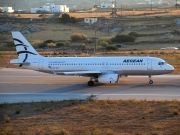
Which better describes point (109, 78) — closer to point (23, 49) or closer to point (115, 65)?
point (115, 65)

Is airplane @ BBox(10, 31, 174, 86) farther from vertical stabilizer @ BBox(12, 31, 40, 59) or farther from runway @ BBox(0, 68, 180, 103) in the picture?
runway @ BBox(0, 68, 180, 103)

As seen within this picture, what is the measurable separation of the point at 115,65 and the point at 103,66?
1.11 m

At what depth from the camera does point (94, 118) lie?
75.8 feet

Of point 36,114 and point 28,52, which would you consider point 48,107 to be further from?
point 28,52

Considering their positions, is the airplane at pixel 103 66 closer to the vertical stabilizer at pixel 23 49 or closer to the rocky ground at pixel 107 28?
the vertical stabilizer at pixel 23 49

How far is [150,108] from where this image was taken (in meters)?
25.0

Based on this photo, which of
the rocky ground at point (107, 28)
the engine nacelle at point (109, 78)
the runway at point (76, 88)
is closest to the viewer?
the runway at point (76, 88)

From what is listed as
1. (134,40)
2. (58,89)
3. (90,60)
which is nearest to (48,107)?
(58,89)

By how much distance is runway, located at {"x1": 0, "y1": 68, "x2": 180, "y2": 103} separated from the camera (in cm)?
3095

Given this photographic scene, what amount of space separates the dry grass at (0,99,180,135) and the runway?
10.9 ft

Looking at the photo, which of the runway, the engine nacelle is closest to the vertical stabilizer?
the runway

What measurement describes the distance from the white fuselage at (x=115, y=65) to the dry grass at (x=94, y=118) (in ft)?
31.3

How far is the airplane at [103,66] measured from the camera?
3659cm

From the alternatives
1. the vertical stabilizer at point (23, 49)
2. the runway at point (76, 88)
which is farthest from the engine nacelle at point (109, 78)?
the vertical stabilizer at point (23, 49)
